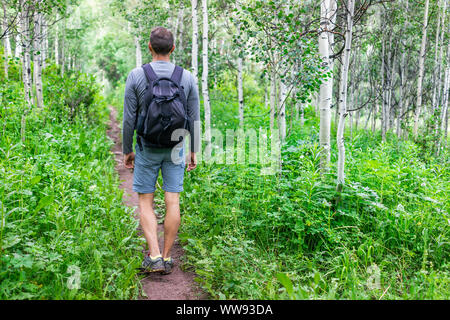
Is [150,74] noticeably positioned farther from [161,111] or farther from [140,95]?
[161,111]

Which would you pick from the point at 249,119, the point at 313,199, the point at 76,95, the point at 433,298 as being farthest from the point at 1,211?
the point at 249,119

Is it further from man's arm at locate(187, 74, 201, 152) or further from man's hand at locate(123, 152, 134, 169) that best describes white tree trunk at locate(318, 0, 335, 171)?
man's hand at locate(123, 152, 134, 169)

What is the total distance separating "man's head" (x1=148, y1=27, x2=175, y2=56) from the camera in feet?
11.5

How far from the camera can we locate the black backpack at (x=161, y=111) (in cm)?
335

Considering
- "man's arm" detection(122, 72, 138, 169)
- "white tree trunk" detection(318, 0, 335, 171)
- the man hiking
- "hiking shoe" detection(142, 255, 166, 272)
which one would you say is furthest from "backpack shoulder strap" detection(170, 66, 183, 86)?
"white tree trunk" detection(318, 0, 335, 171)

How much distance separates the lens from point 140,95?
3.52 meters

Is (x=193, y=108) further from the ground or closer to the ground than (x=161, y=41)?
closer to the ground

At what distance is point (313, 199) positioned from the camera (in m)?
4.31

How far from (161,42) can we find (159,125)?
0.86 metres

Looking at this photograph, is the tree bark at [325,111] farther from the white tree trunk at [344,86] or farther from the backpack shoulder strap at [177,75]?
the backpack shoulder strap at [177,75]

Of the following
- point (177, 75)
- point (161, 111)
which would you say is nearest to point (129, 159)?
point (161, 111)

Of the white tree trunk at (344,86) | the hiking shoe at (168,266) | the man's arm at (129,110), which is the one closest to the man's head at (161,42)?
the man's arm at (129,110)

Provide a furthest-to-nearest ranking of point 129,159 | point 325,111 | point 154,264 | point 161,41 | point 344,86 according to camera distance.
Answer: point 325,111 < point 344,86 < point 129,159 < point 154,264 < point 161,41

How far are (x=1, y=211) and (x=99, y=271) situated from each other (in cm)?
123
